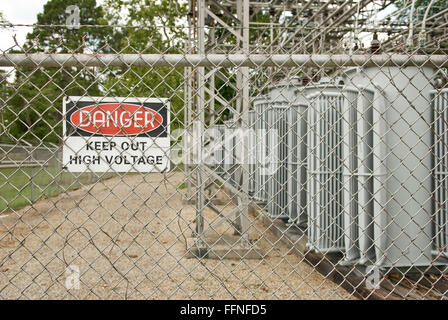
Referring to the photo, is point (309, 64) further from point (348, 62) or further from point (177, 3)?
point (177, 3)

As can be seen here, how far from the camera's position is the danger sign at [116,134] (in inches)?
87.7

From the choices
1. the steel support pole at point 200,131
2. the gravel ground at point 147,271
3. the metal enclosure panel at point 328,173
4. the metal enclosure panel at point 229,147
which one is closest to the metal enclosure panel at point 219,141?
the metal enclosure panel at point 229,147

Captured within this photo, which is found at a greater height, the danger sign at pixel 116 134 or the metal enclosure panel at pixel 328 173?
the danger sign at pixel 116 134

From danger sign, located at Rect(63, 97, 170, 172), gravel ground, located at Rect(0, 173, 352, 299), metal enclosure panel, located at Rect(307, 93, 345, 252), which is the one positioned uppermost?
danger sign, located at Rect(63, 97, 170, 172)

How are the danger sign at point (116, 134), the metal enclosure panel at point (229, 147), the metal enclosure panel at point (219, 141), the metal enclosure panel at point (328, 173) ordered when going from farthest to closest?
the metal enclosure panel at point (328, 173)
the metal enclosure panel at point (219, 141)
the metal enclosure panel at point (229, 147)
the danger sign at point (116, 134)

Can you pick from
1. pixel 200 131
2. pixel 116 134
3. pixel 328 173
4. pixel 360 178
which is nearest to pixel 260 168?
pixel 328 173

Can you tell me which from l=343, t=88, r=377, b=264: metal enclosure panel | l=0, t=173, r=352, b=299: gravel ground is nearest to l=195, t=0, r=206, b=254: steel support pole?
l=0, t=173, r=352, b=299: gravel ground

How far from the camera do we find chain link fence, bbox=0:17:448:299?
228 cm

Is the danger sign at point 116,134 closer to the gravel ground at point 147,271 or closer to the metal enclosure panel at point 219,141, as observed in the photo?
A: the gravel ground at point 147,271

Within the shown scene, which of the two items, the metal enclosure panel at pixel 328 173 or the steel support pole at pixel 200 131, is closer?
the steel support pole at pixel 200 131

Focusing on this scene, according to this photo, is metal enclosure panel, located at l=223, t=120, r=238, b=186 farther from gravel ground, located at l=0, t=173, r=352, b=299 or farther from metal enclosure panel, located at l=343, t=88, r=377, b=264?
metal enclosure panel, located at l=343, t=88, r=377, b=264

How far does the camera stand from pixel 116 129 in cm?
226

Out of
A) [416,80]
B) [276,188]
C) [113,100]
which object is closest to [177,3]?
[276,188]

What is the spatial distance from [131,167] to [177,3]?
2228 cm
